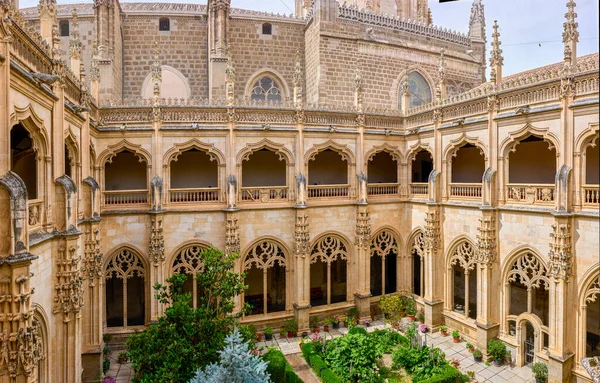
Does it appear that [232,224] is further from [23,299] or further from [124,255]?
[23,299]

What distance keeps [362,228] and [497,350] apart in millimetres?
7277

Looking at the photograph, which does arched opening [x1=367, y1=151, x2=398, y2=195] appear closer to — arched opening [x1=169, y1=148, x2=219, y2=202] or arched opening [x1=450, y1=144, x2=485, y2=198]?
arched opening [x1=450, y1=144, x2=485, y2=198]

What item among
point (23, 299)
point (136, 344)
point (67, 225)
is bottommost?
point (136, 344)

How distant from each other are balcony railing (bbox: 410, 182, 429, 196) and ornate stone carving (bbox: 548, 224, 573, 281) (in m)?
6.51

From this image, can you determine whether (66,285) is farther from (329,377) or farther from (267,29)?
(267,29)

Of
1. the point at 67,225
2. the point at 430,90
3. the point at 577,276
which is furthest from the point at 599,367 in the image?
the point at 430,90

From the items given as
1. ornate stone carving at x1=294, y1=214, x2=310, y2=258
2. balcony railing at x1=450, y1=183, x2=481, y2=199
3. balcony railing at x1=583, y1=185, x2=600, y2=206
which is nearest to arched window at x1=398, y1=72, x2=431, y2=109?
balcony railing at x1=450, y1=183, x2=481, y2=199

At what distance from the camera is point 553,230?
12.4m

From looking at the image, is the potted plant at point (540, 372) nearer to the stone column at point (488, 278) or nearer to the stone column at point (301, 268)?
the stone column at point (488, 278)

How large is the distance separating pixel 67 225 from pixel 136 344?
3715mm

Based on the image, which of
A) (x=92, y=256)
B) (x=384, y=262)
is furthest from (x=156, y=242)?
(x=384, y=262)

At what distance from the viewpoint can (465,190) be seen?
52.6ft

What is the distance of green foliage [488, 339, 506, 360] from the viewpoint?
13.9 metres

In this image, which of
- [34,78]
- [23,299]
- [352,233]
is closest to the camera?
[23,299]
